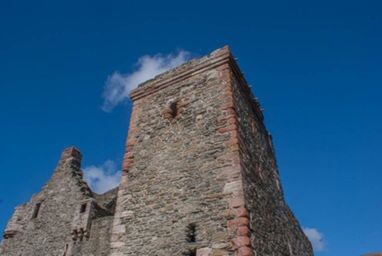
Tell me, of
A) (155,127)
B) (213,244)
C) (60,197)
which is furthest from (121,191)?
(60,197)

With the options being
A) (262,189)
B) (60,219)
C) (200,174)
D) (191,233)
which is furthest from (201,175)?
(60,219)

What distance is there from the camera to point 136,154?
8.07 metres

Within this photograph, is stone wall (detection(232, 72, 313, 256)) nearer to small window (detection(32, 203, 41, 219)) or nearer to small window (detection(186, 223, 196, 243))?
small window (detection(186, 223, 196, 243))

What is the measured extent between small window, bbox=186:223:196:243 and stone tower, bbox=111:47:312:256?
0.06 ft

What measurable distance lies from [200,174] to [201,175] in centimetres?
4

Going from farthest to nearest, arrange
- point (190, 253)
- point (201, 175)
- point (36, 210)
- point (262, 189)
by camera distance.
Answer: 1. point (36, 210)
2. point (262, 189)
3. point (201, 175)
4. point (190, 253)

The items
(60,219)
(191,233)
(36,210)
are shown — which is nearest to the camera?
(191,233)

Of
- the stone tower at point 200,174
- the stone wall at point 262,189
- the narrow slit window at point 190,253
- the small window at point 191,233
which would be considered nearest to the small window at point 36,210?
the stone tower at point 200,174

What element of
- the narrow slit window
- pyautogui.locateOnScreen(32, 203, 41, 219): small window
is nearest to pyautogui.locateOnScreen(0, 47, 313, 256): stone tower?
the narrow slit window

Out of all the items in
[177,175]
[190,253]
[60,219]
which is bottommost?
[190,253]

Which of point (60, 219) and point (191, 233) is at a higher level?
point (60, 219)

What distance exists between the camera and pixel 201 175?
671cm

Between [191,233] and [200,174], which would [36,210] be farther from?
[191,233]

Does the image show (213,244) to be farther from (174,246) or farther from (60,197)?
(60,197)
